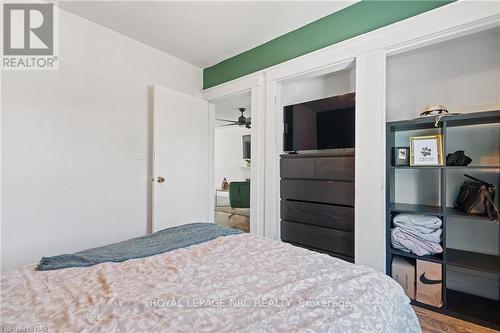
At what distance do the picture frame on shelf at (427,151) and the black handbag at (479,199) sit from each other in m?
0.27

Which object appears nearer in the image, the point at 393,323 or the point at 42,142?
the point at 393,323

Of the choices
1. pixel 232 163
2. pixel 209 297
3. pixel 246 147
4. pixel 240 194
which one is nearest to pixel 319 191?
pixel 209 297

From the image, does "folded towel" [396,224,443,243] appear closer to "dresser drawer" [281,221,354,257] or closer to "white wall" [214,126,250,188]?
"dresser drawer" [281,221,354,257]

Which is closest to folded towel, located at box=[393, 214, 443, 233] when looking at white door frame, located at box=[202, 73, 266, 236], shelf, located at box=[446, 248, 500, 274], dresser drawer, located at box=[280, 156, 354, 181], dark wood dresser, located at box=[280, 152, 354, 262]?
shelf, located at box=[446, 248, 500, 274]

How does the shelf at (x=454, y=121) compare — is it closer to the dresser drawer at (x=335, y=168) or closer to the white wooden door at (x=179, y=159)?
the dresser drawer at (x=335, y=168)

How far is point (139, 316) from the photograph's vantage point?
740mm

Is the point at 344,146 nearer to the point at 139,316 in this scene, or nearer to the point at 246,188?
the point at 139,316

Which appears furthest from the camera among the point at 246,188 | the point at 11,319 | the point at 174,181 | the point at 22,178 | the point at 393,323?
the point at 246,188

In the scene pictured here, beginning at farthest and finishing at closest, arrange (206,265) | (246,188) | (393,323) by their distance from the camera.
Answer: (246,188), (206,265), (393,323)

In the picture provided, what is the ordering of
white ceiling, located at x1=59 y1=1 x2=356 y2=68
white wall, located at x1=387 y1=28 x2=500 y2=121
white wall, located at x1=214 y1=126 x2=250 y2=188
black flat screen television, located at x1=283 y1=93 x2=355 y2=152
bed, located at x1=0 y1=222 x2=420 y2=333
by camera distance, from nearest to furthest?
1. bed, located at x1=0 y1=222 x2=420 y2=333
2. white wall, located at x1=387 y1=28 x2=500 y2=121
3. white ceiling, located at x1=59 y1=1 x2=356 y2=68
4. black flat screen television, located at x1=283 y1=93 x2=355 y2=152
5. white wall, located at x1=214 y1=126 x2=250 y2=188

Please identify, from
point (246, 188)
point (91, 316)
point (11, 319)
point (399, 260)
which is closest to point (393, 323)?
point (91, 316)

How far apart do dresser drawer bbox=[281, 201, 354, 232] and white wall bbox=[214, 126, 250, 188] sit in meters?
4.57

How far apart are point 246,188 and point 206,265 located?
4.02 m

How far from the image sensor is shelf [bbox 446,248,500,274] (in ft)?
5.48
